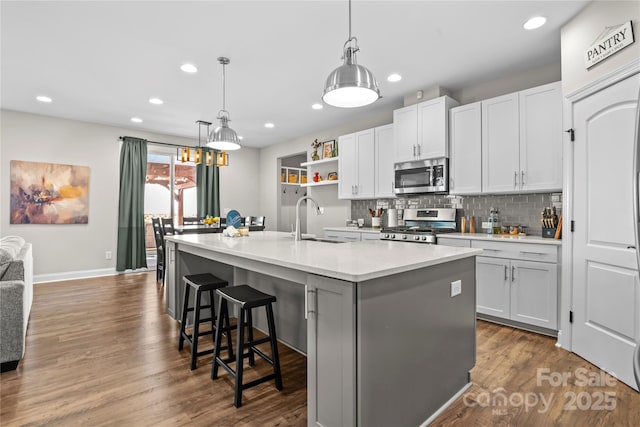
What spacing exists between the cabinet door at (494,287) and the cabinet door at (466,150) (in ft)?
2.92

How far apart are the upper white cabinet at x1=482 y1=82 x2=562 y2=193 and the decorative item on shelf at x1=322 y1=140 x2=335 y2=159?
9.37 feet

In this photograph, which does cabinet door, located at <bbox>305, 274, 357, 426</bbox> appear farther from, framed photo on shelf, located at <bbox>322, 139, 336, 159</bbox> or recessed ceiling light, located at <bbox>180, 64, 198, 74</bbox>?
framed photo on shelf, located at <bbox>322, 139, 336, 159</bbox>

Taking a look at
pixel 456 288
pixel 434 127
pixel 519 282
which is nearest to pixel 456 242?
pixel 519 282

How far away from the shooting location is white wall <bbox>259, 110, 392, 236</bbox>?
582 centimetres

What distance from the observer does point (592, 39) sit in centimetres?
251

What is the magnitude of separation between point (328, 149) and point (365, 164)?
118cm

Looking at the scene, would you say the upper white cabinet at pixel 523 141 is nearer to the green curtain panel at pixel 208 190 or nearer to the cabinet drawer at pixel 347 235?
the cabinet drawer at pixel 347 235

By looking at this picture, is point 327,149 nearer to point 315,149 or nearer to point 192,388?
point 315,149

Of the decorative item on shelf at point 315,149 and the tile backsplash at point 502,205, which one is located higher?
the decorative item on shelf at point 315,149

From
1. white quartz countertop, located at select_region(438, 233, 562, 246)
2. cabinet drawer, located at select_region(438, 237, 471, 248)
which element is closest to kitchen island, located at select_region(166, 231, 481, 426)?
white quartz countertop, located at select_region(438, 233, 562, 246)

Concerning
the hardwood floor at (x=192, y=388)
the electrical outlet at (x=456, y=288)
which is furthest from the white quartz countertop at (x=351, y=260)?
the hardwood floor at (x=192, y=388)

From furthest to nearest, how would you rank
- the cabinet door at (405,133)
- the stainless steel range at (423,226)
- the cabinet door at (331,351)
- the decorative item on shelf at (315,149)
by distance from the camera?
1. the decorative item on shelf at (315,149)
2. the cabinet door at (405,133)
3. the stainless steel range at (423,226)
4. the cabinet door at (331,351)

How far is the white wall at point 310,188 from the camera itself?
5.82 meters

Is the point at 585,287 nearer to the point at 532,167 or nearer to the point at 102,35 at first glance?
the point at 532,167
